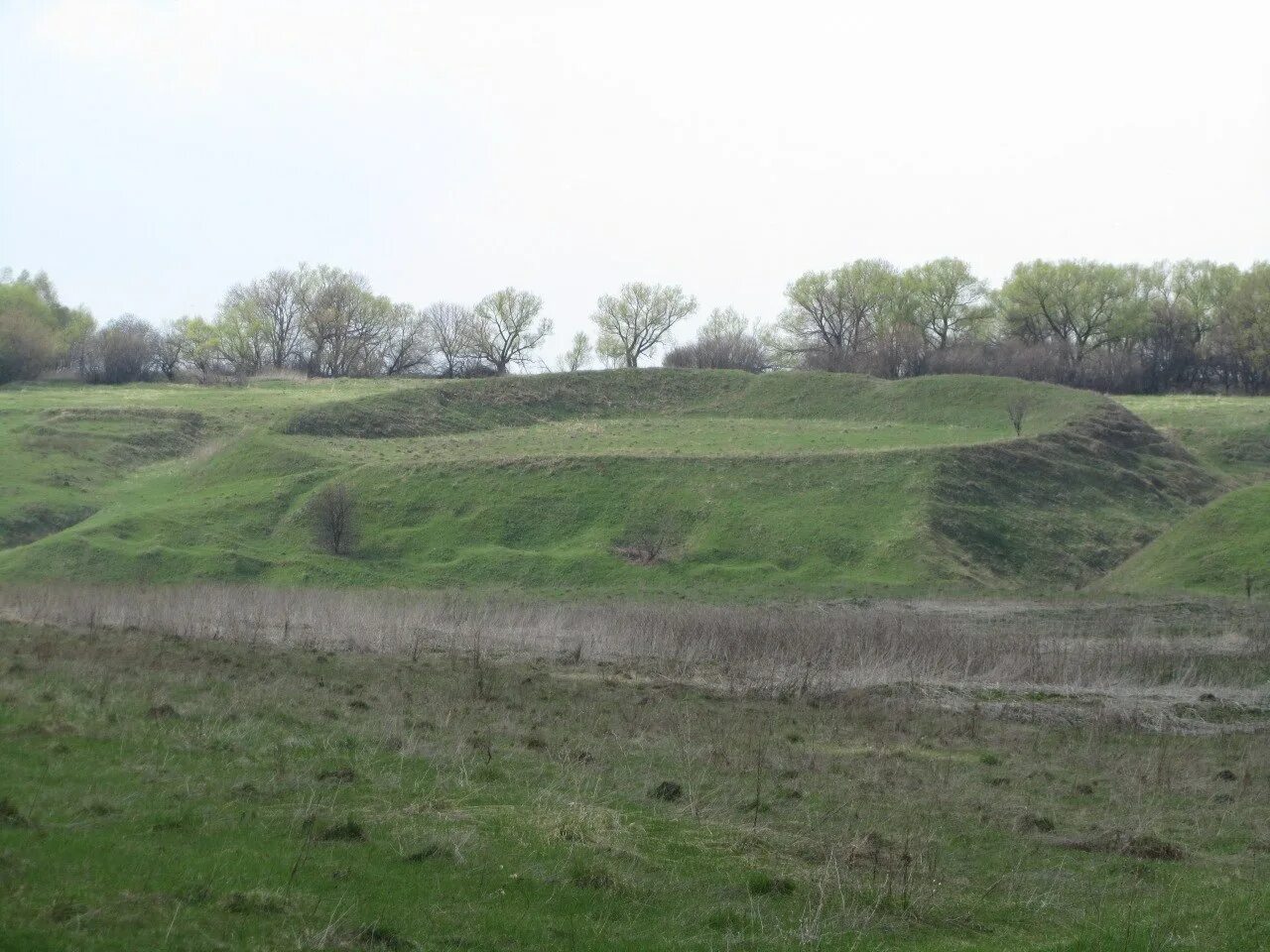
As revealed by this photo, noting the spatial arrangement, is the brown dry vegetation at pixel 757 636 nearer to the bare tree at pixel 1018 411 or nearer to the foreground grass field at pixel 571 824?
the foreground grass field at pixel 571 824

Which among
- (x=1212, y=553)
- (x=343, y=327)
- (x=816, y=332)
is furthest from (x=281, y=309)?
(x=1212, y=553)

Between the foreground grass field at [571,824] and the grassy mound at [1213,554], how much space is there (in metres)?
31.8

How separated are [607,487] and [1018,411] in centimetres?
3159

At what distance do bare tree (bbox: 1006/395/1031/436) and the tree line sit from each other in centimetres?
2208

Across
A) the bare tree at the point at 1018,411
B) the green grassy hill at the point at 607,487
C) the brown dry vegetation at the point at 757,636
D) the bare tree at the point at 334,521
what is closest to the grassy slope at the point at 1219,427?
the green grassy hill at the point at 607,487

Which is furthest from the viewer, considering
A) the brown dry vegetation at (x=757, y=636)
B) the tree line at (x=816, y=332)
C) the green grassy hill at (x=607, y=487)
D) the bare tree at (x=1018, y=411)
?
the tree line at (x=816, y=332)

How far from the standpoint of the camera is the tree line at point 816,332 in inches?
4572

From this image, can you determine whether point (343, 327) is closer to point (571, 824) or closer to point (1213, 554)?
point (1213, 554)

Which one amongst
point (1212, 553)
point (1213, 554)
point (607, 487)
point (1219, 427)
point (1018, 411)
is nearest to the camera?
point (1213, 554)

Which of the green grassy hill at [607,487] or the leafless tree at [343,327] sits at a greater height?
the leafless tree at [343,327]

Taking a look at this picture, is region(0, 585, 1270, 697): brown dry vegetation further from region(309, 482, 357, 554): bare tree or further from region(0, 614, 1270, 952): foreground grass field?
region(309, 482, 357, 554): bare tree

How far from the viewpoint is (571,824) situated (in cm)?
1227

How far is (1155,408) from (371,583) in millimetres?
70896

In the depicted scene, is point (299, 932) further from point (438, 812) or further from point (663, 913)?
point (438, 812)
